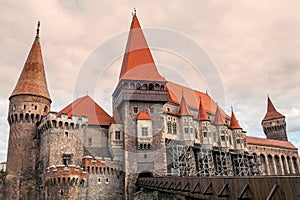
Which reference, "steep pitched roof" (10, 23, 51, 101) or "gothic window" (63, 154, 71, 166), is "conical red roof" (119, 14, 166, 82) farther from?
"gothic window" (63, 154, 71, 166)

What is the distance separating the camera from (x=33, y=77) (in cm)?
2883

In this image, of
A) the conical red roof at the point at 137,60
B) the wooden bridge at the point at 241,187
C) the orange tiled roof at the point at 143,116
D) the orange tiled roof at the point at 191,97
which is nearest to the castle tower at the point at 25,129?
the conical red roof at the point at 137,60

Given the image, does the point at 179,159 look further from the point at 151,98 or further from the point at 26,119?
the point at 26,119

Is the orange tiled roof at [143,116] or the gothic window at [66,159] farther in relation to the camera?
the orange tiled roof at [143,116]

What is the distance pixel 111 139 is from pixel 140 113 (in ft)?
13.7

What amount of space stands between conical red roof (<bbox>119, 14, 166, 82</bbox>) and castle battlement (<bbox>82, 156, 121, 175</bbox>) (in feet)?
30.7

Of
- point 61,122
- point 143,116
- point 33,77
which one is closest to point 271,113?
point 143,116

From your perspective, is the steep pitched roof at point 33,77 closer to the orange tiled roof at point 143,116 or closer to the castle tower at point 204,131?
the orange tiled roof at point 143,116

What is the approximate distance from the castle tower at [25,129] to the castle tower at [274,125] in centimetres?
4686

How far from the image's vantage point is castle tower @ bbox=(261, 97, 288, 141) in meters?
56.4

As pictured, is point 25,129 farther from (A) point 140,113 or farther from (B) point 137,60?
(B) point 137,60

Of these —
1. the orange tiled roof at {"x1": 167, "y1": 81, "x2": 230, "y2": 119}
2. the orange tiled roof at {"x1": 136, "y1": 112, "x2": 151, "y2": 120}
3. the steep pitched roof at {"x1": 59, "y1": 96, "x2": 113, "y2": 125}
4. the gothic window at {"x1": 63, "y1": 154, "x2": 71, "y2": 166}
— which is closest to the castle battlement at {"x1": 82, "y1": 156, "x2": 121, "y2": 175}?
the gothic window at {"x1": 63, "y1": 154, "x2": 71, "y2": 166}

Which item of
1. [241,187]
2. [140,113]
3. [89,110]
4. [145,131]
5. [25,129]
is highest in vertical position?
[89,110]

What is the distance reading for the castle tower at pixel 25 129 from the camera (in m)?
25.3
